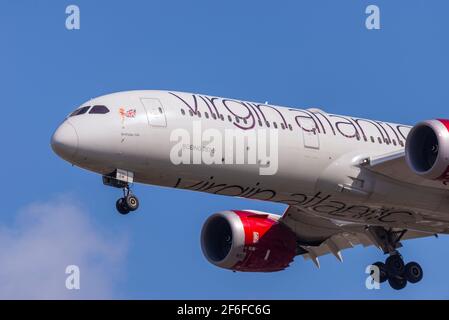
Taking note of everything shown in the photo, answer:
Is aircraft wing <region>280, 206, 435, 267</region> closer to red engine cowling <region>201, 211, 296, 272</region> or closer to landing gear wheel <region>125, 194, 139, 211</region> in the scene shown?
red engine cowling <region>201, 211, 296, 272</region>

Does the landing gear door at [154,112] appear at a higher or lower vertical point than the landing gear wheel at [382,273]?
higher

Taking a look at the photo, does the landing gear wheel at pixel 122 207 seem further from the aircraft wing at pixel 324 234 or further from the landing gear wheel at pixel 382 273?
the landing gear wheel at pixel 382 273

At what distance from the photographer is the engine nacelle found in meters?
38.7

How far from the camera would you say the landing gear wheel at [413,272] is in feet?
147

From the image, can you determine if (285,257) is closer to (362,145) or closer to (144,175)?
(362,145)

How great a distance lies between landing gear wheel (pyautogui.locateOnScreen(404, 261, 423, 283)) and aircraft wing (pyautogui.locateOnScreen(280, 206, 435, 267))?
119 centimetres

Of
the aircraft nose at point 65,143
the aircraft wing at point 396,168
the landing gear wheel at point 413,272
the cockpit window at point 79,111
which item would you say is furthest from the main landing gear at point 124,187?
the landing gear wheel at point 413,272

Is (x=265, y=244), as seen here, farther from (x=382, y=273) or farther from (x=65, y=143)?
(x=65, y=143)

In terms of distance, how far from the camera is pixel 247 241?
4616 centimetres

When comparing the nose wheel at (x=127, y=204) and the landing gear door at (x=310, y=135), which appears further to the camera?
the landing gear door at (x=310, y=135)

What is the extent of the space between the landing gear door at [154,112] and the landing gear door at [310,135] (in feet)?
15.4

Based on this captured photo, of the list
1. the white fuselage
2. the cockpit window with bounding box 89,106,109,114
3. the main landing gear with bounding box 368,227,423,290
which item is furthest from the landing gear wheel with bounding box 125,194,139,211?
the main landing gear with bounding box 368,227,423,290

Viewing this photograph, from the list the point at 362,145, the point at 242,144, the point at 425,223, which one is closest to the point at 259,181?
the point at 242,144

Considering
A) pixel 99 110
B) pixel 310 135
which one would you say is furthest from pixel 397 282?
pixel 99 110
